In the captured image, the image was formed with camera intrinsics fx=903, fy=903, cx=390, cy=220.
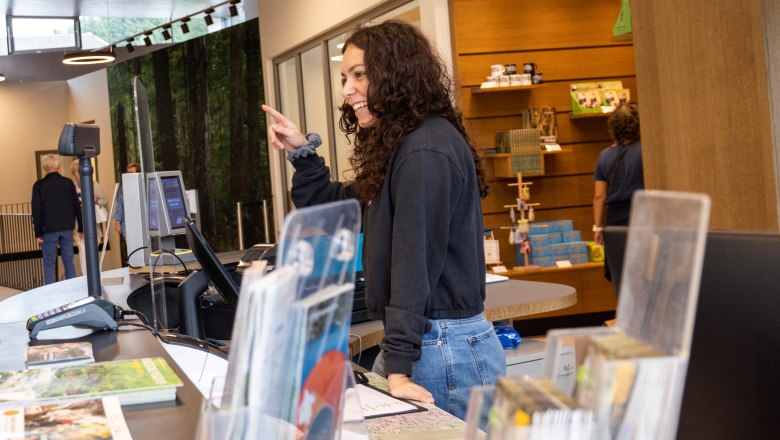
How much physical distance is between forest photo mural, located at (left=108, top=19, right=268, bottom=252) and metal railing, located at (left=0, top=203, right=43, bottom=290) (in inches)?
95.9

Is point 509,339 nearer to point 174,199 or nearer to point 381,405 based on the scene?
point 381,405

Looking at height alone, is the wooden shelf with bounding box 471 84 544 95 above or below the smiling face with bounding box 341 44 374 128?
above

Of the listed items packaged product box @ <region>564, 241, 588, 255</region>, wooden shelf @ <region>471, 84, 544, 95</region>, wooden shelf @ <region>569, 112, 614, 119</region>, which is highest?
wooden shelf @ <region>471, 84, 544, 95</region>

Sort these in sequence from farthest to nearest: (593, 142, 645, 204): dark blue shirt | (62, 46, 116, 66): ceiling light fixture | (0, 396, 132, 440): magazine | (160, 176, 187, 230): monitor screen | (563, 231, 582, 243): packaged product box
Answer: (62, 46, 116, 66): ceiling light fixture → (563, 231, 582, 243): packaged product box → (593, 142, 645, 204): dark blue shirt → (160, 176, 187, 230): monitor screen → (0, 396, 132, 440): magazine

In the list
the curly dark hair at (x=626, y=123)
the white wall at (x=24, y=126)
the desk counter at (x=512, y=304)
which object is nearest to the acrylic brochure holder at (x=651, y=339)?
the desk counter at (x=512, y=304)

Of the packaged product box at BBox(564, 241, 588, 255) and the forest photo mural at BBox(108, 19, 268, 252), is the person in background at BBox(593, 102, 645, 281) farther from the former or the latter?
the forest photo mural at BBox(108, 19, 268, 252)

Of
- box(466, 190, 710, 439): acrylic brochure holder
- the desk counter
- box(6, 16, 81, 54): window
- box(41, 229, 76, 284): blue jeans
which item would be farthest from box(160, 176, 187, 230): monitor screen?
box(6, 16, 81, 54): window

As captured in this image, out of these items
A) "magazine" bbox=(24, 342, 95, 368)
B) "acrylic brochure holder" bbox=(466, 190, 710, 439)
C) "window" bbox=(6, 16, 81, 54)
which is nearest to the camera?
"acrylic brochure holder" bbox=(466, 190, 710, 439)

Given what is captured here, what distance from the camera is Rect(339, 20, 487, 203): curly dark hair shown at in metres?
1.94

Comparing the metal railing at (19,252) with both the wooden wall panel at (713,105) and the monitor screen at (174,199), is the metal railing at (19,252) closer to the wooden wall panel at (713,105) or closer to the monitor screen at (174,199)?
the monitor screen at (174,199)

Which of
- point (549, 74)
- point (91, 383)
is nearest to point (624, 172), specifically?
point (549, 74)

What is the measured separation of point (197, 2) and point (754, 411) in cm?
1385

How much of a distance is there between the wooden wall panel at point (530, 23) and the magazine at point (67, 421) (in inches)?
227

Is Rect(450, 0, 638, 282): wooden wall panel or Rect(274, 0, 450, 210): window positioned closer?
Rect(450, 0, 638, 282): wooden wall panel
